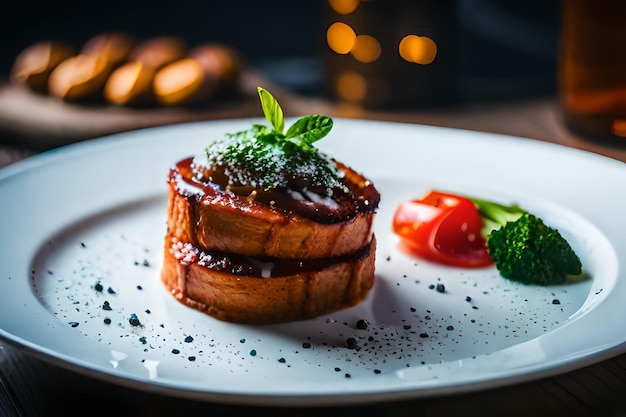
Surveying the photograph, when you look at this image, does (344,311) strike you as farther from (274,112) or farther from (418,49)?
(418,49)

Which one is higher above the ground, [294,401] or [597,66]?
[597,66]

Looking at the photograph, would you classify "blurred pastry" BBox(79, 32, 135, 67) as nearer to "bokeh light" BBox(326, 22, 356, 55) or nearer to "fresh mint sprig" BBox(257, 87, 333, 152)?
"bokeh light" BBox(326, 22, 356, 55)

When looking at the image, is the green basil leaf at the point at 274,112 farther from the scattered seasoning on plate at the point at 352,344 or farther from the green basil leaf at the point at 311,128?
the scattered seasoning on plate at the point at 352,344

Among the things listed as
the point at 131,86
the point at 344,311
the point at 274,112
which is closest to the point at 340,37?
the point at 131,86

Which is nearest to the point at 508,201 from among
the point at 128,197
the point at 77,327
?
the point at 128,197

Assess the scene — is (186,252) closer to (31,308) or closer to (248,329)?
(248,329)

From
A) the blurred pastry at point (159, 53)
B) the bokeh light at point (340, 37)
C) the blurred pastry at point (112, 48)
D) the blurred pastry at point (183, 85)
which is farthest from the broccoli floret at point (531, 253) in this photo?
the blurred pastry at point (112, 48)
